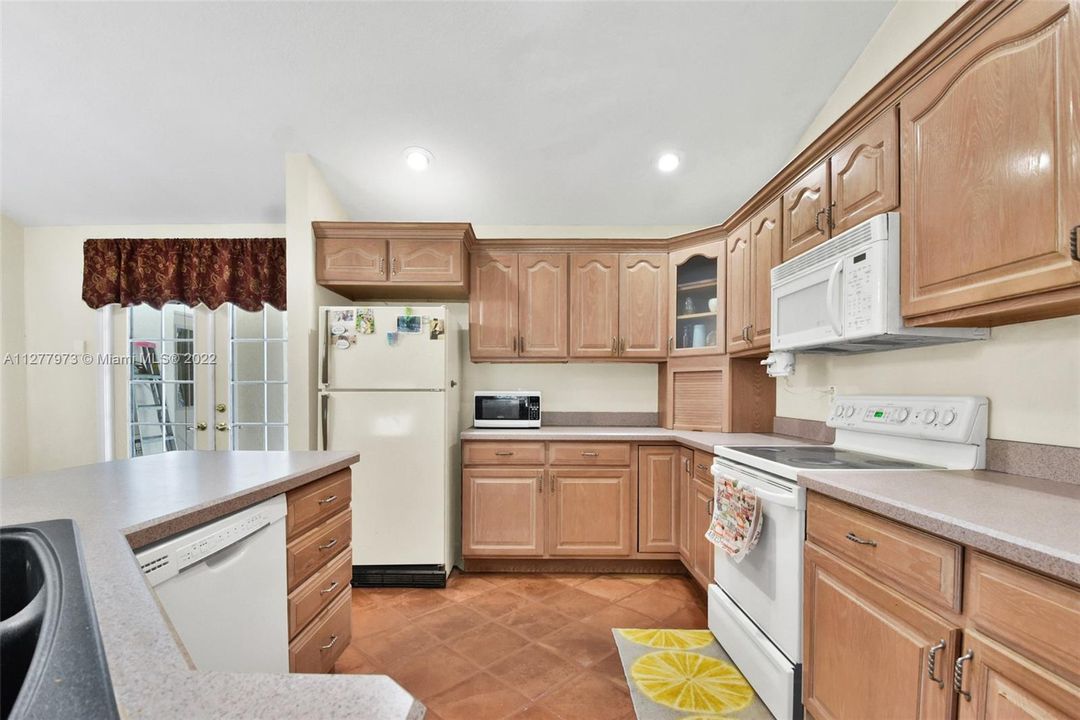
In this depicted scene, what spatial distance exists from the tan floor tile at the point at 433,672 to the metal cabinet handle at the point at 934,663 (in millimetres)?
1550

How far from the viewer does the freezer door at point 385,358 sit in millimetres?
2678

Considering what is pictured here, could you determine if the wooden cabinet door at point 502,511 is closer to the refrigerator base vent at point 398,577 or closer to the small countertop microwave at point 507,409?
the refrigerator base vent at point 398,577

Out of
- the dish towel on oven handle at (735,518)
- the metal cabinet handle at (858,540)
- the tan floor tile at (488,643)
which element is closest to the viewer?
the metal cabinet handle at (858,540)

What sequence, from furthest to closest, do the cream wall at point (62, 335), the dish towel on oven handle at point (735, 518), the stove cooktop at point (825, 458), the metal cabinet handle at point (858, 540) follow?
the cream wall at point (62, 335), the dish towel on oven handle at point (735, 518), the stove cooktop at point (825, 458), the metal cabinet handle at point (858, 540)

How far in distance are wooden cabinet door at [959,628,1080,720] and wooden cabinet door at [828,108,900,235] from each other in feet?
4.28

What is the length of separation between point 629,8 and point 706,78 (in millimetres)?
559

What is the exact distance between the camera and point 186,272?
3.36 metres

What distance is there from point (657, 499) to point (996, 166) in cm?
217

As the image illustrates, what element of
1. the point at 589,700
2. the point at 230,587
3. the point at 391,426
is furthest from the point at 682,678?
the point at 391,426

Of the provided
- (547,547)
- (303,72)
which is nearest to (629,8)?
(303,72)

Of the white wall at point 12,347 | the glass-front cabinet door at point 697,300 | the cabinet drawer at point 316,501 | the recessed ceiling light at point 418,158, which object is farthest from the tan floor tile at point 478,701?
the white wall at point 12,347

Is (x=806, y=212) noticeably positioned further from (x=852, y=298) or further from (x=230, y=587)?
(x=230, y=587)

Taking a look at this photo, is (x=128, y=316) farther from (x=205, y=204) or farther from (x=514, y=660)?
(x=514, y=660)

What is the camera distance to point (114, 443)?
3.52m
